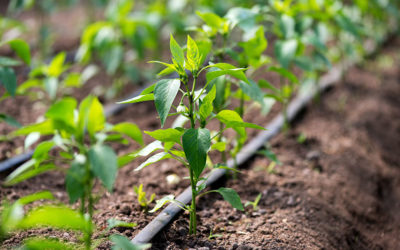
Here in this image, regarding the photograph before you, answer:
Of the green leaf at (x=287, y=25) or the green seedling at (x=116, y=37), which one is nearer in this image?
the green leaf at (x=287, y=25)

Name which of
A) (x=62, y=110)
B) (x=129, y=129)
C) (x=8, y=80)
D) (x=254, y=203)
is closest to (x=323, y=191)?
(x=254, y=203)

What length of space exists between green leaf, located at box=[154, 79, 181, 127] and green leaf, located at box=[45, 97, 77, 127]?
31cm

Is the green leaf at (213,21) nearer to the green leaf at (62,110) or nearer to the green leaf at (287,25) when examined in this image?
the green leaf at (287,25)

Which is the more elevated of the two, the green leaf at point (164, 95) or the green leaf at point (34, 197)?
the green leaf at point (164, 95)

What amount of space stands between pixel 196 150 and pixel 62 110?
1.61ft

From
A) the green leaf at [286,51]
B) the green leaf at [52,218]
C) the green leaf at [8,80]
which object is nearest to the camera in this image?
the green leaf at [52,218]

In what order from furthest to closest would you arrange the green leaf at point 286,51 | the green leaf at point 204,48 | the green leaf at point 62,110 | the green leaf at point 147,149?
the green leaf at point 286,51, the green leaf at point 204,48, the green leaf at point 147,149, the green leaf at point 62,110

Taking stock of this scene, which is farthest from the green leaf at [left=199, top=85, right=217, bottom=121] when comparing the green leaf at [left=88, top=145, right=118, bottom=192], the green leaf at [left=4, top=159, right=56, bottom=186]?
the green leaf at [left=4, top=159, right=56, bottom=186]

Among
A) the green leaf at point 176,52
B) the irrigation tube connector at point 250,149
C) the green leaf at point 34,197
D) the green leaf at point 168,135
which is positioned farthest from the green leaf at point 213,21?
the green leaf at point 34,197

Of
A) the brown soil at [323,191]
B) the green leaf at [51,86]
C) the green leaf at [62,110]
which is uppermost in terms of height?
the green leaf at [62,110]

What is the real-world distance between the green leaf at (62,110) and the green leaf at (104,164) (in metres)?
0.15

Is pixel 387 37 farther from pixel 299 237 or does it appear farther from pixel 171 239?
pixel 171 239

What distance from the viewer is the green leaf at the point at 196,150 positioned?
145cm

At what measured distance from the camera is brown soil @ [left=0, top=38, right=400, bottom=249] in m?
1.79
